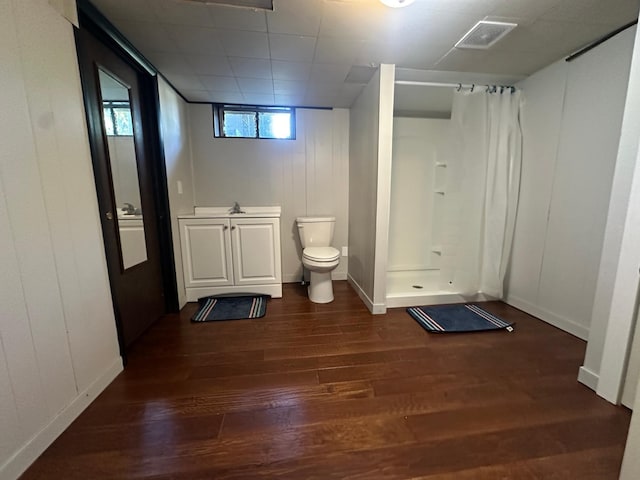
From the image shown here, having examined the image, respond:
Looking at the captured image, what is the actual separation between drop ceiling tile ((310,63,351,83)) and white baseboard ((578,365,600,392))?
8.21ft

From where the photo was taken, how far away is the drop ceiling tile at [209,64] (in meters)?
1.86

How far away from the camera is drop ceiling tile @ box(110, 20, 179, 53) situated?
1.51 meters

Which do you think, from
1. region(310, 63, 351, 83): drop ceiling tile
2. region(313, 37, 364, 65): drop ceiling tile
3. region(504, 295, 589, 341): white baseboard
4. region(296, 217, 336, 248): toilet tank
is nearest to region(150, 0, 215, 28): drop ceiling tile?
region(313, 37, 364, 65): drop ceiling tile

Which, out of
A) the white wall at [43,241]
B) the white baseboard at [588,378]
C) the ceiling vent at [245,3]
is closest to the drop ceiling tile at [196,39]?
the ceiling vent at [245,3]

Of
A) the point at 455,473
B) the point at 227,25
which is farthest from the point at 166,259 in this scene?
the point at 455,473

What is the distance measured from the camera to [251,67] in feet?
6.54

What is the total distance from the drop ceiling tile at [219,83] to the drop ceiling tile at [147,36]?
0.44 meters

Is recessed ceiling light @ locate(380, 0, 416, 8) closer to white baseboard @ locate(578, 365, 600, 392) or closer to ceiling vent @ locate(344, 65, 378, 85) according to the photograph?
ceiling vent @ locate(344, 65, 378, 85)

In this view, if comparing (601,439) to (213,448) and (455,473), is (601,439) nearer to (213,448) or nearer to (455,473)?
(455,473)

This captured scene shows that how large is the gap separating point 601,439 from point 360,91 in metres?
2.82

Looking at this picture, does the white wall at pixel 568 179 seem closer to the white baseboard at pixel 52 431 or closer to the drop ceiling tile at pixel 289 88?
the drop ceiling tile at pixel 289 88

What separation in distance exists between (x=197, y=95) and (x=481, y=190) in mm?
2881

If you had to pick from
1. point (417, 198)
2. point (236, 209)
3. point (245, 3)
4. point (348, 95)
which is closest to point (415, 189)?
point (417, 198)

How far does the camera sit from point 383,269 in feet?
7.52
